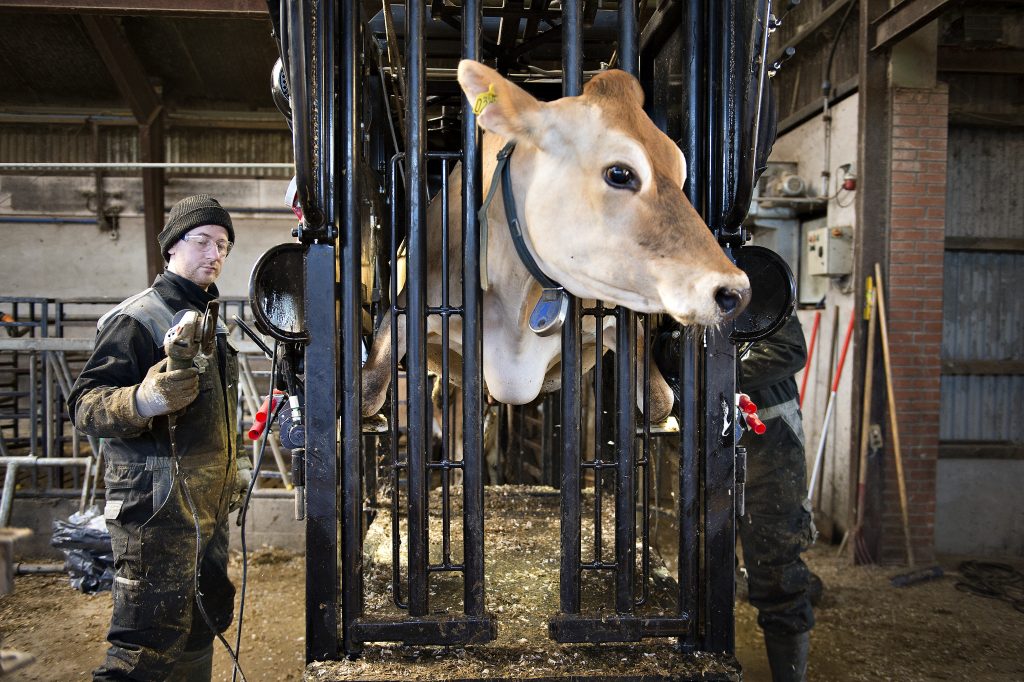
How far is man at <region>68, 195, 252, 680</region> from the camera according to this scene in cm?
245

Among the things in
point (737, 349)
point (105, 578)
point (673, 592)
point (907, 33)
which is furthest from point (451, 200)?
point (907, 33)

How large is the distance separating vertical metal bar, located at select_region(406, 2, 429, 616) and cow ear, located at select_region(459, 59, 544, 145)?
0.24 meters

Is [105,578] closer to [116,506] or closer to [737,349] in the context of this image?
[116,506]

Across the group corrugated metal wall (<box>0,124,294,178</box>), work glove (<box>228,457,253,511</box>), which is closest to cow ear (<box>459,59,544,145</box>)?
work glove (<box>228,457,253,511</box>)

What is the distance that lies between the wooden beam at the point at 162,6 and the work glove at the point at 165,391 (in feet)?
12.1

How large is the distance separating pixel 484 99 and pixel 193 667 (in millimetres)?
2626

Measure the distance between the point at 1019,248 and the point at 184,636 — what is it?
6.65m

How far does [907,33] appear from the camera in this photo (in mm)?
5070

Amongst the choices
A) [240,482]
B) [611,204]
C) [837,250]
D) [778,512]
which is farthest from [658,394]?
[837,250]

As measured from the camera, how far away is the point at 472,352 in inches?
74.4

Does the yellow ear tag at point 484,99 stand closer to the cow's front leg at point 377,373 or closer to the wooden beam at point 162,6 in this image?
the cow's front leg at point 377,373

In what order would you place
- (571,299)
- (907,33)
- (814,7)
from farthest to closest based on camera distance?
(814,7) < (907,33) < (571,299)

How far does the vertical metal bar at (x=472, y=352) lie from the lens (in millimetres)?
1873

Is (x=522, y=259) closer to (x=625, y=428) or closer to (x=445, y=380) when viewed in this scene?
(x=445, y=380)
